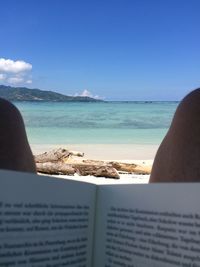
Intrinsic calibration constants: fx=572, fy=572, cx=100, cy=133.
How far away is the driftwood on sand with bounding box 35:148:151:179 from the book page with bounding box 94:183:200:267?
2900 mm

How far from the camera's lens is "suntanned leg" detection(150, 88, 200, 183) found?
804 millimetres

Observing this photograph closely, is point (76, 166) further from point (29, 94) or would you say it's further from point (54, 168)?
point (29, 94)

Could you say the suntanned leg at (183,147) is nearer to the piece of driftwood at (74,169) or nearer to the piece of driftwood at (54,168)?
the piece of driftwood at (74,169)

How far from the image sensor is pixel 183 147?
820 mm

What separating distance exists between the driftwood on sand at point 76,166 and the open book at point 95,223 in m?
2.90

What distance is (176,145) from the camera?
32.9 inches

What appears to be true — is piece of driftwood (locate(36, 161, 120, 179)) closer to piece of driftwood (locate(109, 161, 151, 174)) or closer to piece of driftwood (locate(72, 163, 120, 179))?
piece of driftwood (locate(72, 163, 120, 179))

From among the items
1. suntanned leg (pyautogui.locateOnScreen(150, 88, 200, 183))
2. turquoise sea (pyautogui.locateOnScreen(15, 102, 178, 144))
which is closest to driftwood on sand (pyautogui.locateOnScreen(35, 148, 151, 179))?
suntanned leg (pyautogui.locateOnScreen(150, 88, 200, 183))

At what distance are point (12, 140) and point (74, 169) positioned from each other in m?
2.97

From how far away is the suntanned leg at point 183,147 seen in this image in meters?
0.80

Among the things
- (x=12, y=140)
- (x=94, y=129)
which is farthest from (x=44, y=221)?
(x=94, y=129)

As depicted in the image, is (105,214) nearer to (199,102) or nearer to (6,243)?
(6,243)

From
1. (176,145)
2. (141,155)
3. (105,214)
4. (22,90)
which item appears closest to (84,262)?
(105,214)

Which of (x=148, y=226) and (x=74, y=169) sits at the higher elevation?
(x=148, y=226)
